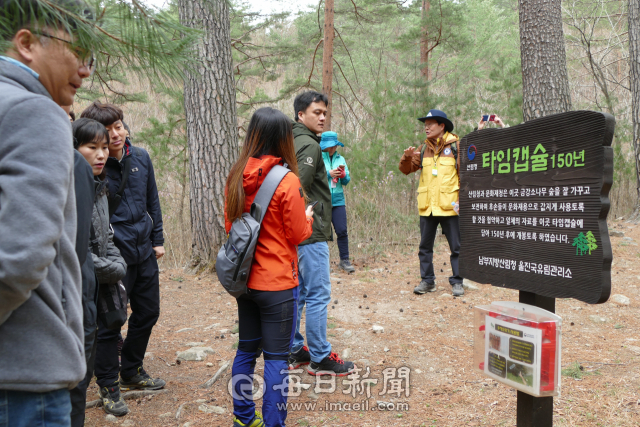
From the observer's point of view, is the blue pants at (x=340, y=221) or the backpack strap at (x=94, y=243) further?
the blue pants at (x=340, y=221)

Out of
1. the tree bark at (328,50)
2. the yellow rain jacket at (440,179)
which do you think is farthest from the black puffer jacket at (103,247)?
the tree bark at (328,50)

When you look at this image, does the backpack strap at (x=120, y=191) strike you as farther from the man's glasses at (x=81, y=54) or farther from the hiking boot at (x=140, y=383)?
the man's glasses at (x=81, y=54)

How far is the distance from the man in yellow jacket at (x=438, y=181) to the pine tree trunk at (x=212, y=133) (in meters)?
2.29

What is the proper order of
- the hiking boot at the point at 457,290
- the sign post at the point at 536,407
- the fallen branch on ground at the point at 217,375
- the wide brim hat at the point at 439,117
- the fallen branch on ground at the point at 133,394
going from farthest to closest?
1. the hiking boot at the point at 457,290
2. the wide brim hat at the point at 439,117
3. the fallen branch on ground at the point at 217,375
4. the fallen branch on ground at the point at 133,394
5. the sign post at the point at 536,407

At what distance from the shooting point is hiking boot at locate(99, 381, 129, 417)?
9.17 ft

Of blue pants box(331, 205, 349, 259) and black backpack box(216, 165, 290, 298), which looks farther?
blue pants box(331, 205, 349, 259)

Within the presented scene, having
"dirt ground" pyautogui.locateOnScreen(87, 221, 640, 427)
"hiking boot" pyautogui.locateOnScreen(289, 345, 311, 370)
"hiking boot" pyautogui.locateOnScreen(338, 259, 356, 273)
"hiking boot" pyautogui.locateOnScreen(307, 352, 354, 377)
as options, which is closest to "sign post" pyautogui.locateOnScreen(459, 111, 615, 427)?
"dirt ground" pyautogui.locateOnScreen(87, 221, 640, 427)

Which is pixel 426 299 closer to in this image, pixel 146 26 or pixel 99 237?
pixel 99 237

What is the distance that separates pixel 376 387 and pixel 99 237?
2101mm

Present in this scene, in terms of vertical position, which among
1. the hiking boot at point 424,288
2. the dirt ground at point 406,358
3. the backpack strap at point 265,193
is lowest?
the dirt ground at point 406,358

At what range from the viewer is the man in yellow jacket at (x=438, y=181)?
16.6ft

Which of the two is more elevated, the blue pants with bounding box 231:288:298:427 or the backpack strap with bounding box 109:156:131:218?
the backpack strap with bounding box 109:156:131:218

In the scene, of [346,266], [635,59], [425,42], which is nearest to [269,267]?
[346,266]

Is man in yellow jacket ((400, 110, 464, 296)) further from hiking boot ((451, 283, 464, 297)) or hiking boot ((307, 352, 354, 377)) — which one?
hiking boot ((307, 352, 354, 377))
